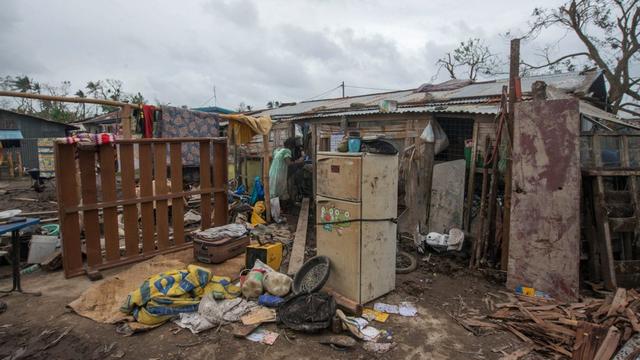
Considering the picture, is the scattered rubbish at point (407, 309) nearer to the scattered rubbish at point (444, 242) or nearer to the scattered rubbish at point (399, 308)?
the scattered rubbish at point (399, 308)

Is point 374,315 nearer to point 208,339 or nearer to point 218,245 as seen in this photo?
point 208,339

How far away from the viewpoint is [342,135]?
8555 mm

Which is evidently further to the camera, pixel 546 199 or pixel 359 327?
pixel 546 199

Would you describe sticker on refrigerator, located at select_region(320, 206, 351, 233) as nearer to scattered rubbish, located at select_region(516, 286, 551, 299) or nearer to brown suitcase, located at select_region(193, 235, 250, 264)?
brown suitcase, located at select_region(193, 235, 250, 264)

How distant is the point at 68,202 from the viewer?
4699 millimetres

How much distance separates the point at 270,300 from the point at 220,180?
3136mm

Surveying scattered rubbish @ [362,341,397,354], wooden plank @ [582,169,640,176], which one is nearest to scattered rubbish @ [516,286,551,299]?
wooden plank @ [582,169,640,176]

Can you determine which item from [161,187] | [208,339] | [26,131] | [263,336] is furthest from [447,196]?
[26,131]

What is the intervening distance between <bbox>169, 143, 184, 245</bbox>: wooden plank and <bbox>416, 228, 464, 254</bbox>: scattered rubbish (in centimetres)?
437

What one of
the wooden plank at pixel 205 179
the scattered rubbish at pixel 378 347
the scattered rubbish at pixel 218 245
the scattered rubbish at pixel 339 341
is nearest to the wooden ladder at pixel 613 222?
the scattered rubbish at pixel 378 347

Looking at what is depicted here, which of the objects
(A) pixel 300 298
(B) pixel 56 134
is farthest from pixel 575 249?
(B) pixel 56 134

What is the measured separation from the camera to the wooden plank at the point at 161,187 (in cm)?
547

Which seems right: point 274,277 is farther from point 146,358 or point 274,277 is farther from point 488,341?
point 488,341

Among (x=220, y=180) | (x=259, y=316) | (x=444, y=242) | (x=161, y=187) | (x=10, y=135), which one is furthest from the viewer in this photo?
(x=10, y=135)
